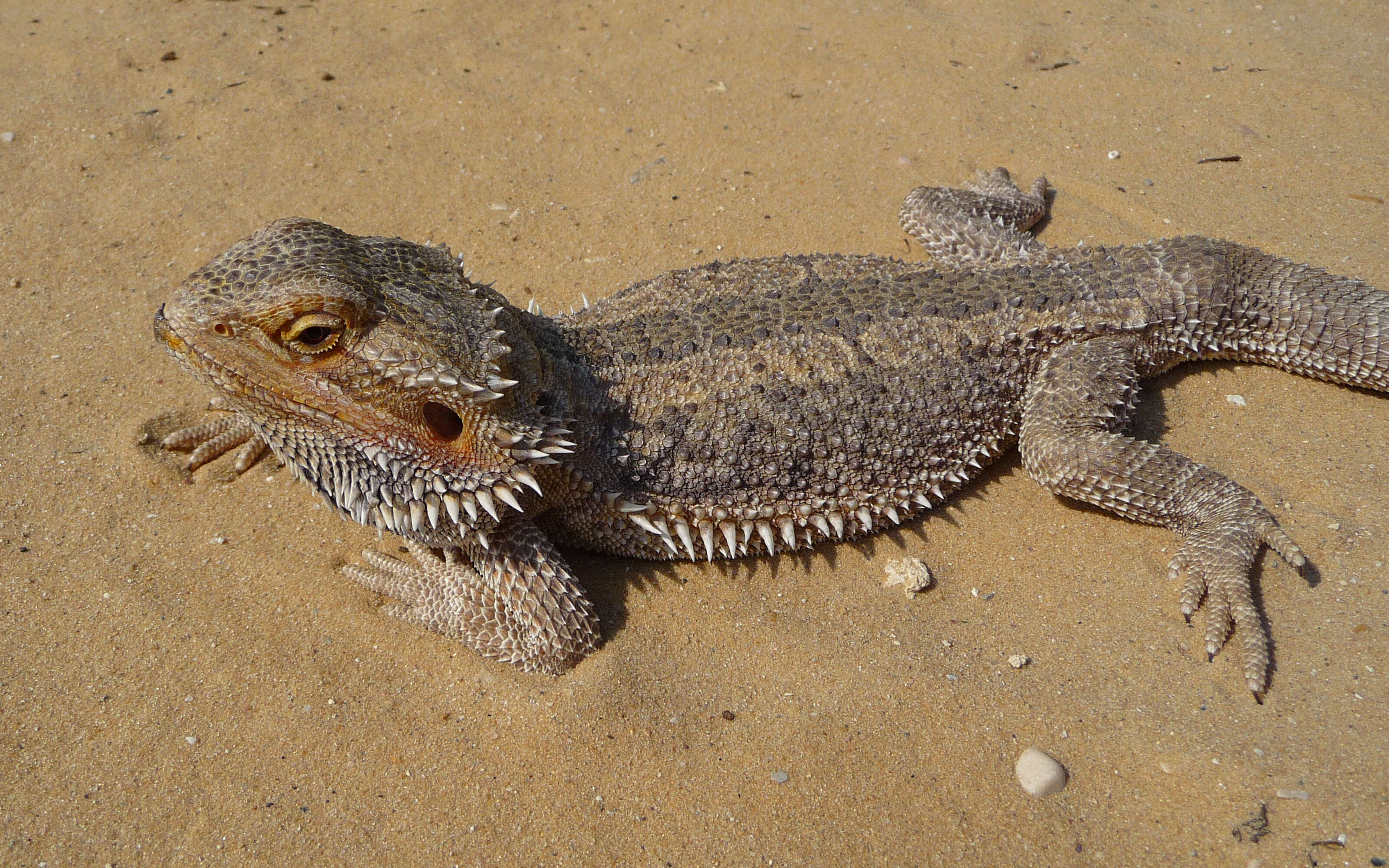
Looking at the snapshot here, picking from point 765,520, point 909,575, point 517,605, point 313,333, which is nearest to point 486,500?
point 517,605

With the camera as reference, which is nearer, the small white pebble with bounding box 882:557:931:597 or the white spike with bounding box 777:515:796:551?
the white spike with bounding box 777:515:796:551

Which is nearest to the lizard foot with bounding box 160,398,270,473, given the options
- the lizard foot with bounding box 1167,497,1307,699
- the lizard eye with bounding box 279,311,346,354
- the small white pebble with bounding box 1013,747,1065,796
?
the lizard eye with bounding box 279,311,346,354

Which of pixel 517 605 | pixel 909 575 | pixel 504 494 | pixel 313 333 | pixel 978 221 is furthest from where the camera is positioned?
pixel 978 221

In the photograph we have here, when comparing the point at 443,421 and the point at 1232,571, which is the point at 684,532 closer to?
the point at 443,421

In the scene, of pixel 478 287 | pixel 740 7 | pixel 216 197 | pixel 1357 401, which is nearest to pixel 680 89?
pixel 740 7

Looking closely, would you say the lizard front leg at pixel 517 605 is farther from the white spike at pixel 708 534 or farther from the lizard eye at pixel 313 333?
the lizard eye at pixel 313 333

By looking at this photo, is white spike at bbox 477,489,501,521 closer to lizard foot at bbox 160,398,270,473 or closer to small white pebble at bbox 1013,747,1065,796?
lizard foot at bbox 160,398,270,473

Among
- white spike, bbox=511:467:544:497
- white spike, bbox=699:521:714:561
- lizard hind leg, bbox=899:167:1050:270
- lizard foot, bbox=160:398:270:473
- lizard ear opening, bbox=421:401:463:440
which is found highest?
lizard ear opening, bbox=421:401:463:440
